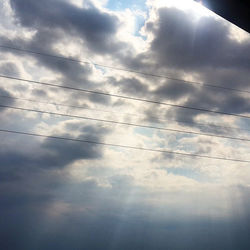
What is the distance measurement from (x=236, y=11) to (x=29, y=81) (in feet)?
24.5

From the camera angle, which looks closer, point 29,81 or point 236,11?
point 236,11

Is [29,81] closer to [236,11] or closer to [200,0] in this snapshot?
[200,0]

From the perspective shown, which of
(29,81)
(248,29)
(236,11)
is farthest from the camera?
(29,81)

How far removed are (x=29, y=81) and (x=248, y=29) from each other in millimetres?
7890

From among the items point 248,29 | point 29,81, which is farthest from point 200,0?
point 29,81

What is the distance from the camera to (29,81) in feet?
29.2

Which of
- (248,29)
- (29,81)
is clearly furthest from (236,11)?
(29,81)

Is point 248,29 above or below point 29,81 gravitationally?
above

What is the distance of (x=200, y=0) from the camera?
6562mm

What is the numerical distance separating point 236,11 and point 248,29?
0.98 meters

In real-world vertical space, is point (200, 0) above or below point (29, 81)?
Result: above

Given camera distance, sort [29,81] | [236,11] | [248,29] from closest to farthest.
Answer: [236,11]
[248,29]
[29,81]

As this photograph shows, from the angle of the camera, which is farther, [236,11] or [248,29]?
[248,29]

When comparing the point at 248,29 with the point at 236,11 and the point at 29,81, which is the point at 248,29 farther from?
the point at 29,81
